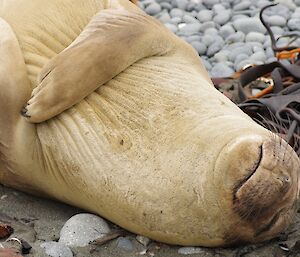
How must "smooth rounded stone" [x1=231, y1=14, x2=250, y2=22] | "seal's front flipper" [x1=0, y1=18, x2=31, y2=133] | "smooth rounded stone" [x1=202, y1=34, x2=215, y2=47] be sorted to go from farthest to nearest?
1. "smooth rounded stone" [x1=231, y1=14, x2=250, y2=22]
2. "smooth rounded stone" [x1=202, y1=34, x2=215, y2=47]
3. "seal's front flipper" [x1=0, y1=18, x2=31, y2=133]

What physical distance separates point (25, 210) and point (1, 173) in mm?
206

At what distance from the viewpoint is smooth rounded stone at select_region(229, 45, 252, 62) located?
6.24 m

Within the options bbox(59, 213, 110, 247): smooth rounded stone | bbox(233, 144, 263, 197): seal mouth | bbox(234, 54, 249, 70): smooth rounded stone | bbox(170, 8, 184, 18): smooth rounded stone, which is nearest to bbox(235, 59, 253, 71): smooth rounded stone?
bbox(234, 54, 249, 70): smooth rounded stone

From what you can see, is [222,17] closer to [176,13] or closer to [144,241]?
[176,13]

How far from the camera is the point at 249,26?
6641mm

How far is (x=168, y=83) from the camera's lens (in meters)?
3.74

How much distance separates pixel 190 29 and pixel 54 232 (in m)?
3.35

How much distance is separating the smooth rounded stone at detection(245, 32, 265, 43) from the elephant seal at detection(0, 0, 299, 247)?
7.98 ft

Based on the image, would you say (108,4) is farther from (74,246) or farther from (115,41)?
(74,246)

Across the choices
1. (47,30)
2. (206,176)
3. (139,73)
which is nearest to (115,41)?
(139,73)

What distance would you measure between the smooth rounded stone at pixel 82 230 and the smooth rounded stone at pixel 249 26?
3.23 m

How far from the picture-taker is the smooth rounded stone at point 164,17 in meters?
7.10

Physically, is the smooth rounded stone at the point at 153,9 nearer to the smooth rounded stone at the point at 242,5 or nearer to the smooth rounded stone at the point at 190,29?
the smooth rounded stone at the point at 190,29

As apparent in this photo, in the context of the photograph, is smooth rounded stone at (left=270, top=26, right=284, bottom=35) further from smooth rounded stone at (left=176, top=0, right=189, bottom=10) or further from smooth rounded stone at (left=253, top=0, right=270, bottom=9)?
smooth rounded stone at (left=176, top=0, right=189, bottom=10)
